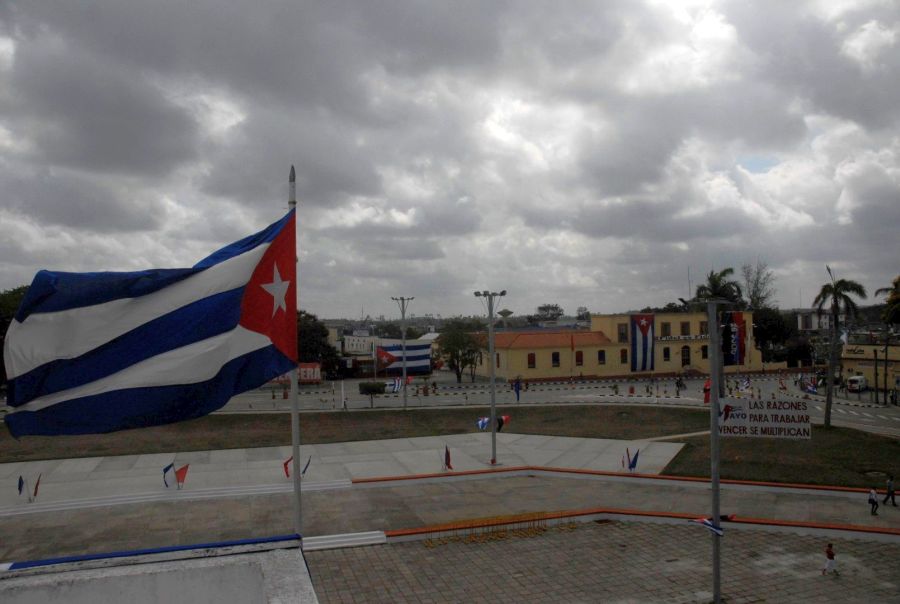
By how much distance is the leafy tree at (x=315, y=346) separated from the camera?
217 ft

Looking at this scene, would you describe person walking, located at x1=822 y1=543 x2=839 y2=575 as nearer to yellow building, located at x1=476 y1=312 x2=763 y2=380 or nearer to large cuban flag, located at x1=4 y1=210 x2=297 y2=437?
large cuban flag, located at x1=4 y1=210 x2=297 y2=437

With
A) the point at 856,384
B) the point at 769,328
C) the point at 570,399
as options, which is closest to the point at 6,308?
the point at 570,399

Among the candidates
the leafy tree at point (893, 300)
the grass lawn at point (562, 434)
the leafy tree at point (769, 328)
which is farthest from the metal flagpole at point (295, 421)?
the leafy tree at point (769, 328)

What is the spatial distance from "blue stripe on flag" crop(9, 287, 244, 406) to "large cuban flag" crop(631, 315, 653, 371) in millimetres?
58528

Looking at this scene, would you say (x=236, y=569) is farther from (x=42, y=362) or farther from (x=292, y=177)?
(x=292, y=177)

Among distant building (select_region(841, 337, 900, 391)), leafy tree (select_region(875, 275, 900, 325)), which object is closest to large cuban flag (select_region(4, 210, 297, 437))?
leafy tree (select_region(875, 275, 900, 325))

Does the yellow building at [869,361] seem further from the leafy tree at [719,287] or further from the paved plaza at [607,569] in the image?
the paved plaza at [607,569]

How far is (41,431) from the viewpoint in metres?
7.84

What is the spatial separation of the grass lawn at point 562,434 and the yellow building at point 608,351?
19.3 m

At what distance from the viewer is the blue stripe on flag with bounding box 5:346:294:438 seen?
7.94 metres

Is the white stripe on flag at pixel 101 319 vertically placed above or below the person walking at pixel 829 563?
above

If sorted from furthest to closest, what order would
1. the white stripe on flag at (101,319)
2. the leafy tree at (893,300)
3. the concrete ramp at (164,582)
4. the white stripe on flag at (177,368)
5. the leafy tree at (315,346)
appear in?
the leafy tree at (315,346), the leafy tree at (893,300), the white stripe on flag at (177,368), the white stripe on flag at (101,319), the concrete ramp at (164,582)

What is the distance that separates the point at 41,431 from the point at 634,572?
1259cm

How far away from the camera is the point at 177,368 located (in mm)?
8766
